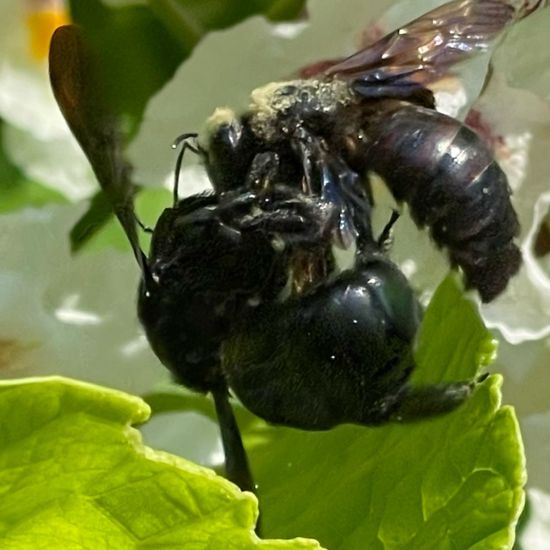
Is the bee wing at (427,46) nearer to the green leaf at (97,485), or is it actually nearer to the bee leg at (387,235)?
the bee leg at (387,235)

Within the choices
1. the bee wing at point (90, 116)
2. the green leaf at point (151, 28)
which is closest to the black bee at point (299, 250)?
the bee wing at point (90, 116)

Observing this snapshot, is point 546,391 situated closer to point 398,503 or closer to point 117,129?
point 398,503

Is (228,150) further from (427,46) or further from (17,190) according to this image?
(17,190)

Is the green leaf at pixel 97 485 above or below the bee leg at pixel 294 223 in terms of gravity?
below

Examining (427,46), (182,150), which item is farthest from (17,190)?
(427,46)

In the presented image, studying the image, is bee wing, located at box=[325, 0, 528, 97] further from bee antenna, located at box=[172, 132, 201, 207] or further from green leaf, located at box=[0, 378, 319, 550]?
green leaf, located at box=[0, 378, 319, 550]

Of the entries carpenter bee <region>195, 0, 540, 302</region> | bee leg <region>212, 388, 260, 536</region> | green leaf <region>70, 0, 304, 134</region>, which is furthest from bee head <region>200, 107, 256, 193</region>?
green leaf <region>70, 0, 304, 134</region>

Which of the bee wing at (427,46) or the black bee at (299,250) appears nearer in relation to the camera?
the black bee at (299,250)
